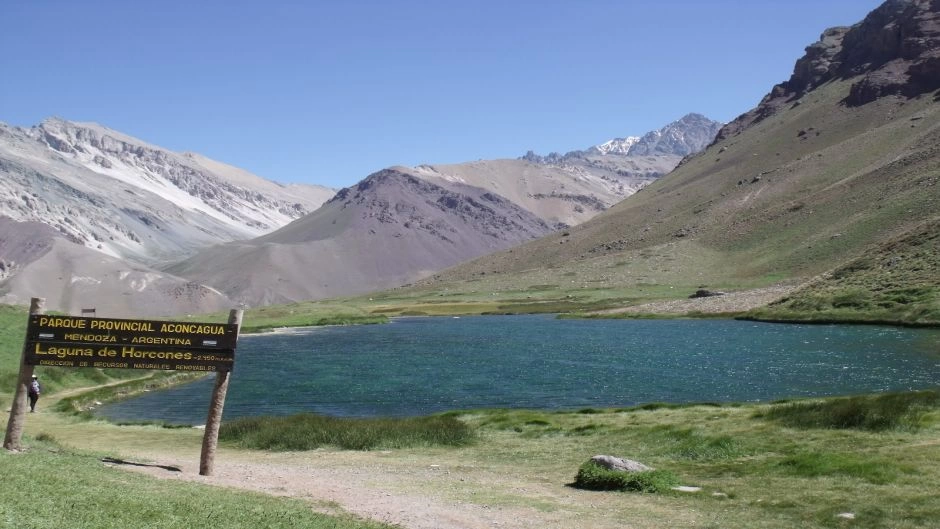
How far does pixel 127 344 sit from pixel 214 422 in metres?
3.89

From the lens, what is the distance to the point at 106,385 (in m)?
69.6

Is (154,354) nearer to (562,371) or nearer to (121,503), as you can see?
(121,503)

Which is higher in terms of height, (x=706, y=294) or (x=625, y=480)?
(x=706, y=294)

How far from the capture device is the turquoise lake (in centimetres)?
5809

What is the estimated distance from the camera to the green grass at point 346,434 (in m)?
37.1

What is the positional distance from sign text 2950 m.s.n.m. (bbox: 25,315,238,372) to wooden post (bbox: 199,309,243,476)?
35 cm

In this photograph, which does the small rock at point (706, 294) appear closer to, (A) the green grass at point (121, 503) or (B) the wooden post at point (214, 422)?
(B) the wooden post at point (214, 422)

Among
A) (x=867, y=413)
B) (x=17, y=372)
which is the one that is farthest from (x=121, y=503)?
(x=17, y=372)

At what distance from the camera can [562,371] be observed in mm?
75625

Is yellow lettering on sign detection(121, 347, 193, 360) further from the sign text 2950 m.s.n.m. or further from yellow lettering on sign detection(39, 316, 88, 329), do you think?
yellow lettering on sign detection(39, 316, 88, 329)

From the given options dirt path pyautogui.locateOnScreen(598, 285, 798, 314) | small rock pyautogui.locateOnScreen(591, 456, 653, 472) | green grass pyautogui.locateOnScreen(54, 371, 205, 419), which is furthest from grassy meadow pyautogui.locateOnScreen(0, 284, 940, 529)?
dirt path pyautogui.locateOnScreen(598, 285, 798, 314)

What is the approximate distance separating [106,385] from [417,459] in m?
46.6

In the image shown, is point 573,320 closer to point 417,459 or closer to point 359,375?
point 359,375

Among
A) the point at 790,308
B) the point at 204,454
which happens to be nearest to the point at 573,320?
the point at 790,308
